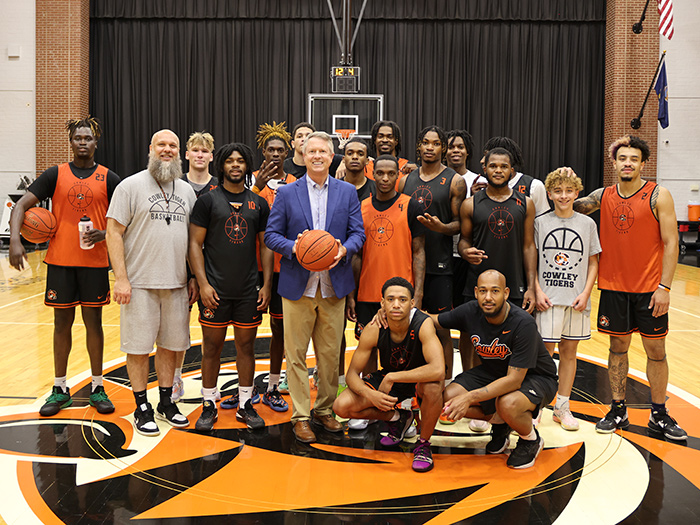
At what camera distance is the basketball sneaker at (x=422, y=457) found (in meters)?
3.27

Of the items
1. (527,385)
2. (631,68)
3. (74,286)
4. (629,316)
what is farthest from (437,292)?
(631,68)

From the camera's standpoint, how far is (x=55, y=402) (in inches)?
160

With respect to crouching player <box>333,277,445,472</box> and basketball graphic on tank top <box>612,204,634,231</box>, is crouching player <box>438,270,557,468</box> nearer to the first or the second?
crouching player <box>333,277,445,472</box>

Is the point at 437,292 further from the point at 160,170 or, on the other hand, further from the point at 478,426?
the point at 160,170

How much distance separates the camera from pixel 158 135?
380cm

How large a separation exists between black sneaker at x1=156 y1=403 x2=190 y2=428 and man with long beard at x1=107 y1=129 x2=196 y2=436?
0.01 meters

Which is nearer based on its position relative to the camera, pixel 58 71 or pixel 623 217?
pixel 623 217

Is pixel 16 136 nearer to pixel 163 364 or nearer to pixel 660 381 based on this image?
pixel 163 364

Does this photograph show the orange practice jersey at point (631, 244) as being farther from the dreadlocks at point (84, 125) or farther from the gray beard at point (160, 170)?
the dreadlocks at point (84, 125)

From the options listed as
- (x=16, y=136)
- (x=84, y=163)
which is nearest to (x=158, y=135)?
(x=84, y=163)

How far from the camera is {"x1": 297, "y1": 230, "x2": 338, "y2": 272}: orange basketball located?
11.1ft

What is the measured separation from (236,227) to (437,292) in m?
1.40

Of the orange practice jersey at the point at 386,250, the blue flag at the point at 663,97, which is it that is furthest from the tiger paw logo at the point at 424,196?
the blue flag at the point at 663,97

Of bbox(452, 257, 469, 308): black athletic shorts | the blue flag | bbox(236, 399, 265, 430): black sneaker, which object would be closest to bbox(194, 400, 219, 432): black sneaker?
bbox(236, 399, 265, 430): black sneaker
